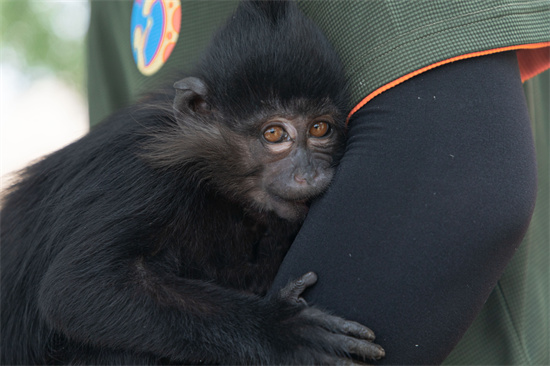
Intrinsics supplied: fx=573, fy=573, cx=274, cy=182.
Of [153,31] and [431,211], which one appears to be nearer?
[431,211]

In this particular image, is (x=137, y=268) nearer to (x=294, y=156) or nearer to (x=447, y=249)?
(x=294, y=156)

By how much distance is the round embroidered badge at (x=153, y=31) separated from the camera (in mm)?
2490

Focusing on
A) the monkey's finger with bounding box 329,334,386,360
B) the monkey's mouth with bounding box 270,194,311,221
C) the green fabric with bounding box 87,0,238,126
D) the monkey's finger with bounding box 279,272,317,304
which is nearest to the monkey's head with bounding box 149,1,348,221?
the monkey's mouth with bounding box 270,194,311,221

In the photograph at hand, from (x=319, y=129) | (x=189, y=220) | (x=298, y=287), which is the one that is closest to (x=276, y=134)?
(x=319, y=129)

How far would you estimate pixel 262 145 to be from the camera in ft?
6.93

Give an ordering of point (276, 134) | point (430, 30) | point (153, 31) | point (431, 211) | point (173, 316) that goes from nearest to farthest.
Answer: point (431, 211) → point (430, 30) → point (173, 316) → point (276, 134) → point (153, 31)

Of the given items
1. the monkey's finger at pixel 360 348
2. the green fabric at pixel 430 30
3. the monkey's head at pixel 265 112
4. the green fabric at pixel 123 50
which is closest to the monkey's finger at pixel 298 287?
the monkey's finger at pixel 360 348

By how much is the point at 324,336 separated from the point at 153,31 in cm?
163

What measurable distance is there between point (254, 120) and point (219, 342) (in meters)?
0.82

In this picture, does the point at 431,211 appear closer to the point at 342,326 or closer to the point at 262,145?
the point at 342,326

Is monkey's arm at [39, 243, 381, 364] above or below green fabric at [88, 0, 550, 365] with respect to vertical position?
below

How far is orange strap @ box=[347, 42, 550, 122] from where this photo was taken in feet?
4.94

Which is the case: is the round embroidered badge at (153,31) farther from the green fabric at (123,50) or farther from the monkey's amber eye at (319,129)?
the monkey's amber eye at (319,129)

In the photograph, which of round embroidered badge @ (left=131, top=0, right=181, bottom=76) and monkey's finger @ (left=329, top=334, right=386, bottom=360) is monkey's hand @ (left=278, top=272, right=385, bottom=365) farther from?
round embroidered badge @ (left=131, top=0, right=181, bottom=76)
